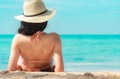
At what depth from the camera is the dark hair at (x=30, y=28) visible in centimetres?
434

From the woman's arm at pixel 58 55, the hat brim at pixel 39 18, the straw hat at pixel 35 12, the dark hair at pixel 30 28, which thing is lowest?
the woman's arm at pixel 58 55

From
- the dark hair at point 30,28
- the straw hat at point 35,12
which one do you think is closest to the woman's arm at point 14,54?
the dark hair at point 30,28

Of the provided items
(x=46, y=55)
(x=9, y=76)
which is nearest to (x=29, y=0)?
(x=46, y=55)

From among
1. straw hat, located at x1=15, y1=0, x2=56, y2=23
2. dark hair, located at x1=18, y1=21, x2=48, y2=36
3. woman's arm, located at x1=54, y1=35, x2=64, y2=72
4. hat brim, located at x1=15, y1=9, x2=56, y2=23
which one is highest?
straw hat, located at x1=15, y1=0, x2=56, y2=23

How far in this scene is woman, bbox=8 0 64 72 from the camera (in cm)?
431

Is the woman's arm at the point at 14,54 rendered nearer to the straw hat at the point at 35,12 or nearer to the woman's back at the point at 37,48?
the woman's back at the point at 37,48

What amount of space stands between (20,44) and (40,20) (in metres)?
0.28

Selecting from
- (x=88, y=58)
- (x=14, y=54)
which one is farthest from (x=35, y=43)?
(x=88, y=58)

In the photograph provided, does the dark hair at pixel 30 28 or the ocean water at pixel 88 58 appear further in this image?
the ocean water at pixel 88 58

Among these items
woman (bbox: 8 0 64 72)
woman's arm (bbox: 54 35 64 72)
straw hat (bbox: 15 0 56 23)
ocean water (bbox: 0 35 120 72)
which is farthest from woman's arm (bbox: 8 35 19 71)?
ocean water (bbox: 0 35 120 72)

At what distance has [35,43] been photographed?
14.1 feet

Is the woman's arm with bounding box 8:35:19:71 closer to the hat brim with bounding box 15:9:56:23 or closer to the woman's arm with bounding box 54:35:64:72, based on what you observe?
the hat brim with bounding box 15:9:56:23

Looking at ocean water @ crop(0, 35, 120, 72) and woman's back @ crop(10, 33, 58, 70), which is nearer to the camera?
woman's back @ crop(10, 33, 58, 70)

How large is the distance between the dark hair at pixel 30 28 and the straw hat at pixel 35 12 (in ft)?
0.19
